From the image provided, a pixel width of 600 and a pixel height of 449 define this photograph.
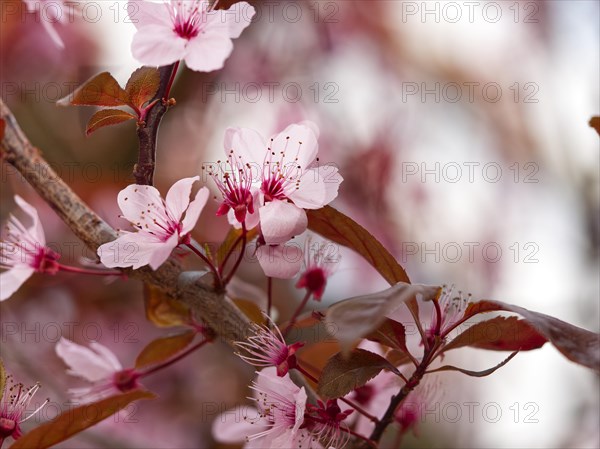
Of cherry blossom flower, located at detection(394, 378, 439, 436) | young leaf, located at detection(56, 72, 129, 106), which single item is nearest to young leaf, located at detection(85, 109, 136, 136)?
young leaf, located at detection(56, 72, 129, 106)

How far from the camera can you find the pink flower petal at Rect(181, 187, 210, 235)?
0.74 meters

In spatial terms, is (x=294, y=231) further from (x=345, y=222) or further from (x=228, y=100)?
(x=228, y=100)

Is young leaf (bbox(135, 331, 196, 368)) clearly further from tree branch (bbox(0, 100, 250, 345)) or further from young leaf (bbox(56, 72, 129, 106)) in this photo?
young leaf (bbox(56, 72, 129, 106))

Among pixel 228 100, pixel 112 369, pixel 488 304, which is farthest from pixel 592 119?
pixel 228 100

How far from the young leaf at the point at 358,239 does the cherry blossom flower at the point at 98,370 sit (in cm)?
32

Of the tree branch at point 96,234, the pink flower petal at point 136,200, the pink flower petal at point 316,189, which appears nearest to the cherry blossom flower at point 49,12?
the tree branch at point 96,234

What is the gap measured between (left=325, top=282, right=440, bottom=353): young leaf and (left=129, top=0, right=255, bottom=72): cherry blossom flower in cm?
25

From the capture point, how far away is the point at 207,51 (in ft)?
2.37

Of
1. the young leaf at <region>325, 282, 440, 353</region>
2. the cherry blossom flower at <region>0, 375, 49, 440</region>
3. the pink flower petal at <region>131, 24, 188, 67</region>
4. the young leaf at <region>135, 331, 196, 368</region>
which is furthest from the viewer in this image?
the young leaf at <region>135, 331, 196, 368</region>

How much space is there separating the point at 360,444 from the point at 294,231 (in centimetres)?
25

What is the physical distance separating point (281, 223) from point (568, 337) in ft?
0.88

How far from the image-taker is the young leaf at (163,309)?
0.88 m

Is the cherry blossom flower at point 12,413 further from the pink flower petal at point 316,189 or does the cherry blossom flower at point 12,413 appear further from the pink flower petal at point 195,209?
the pink flower petal at point 316,189

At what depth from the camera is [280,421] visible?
77 cm
